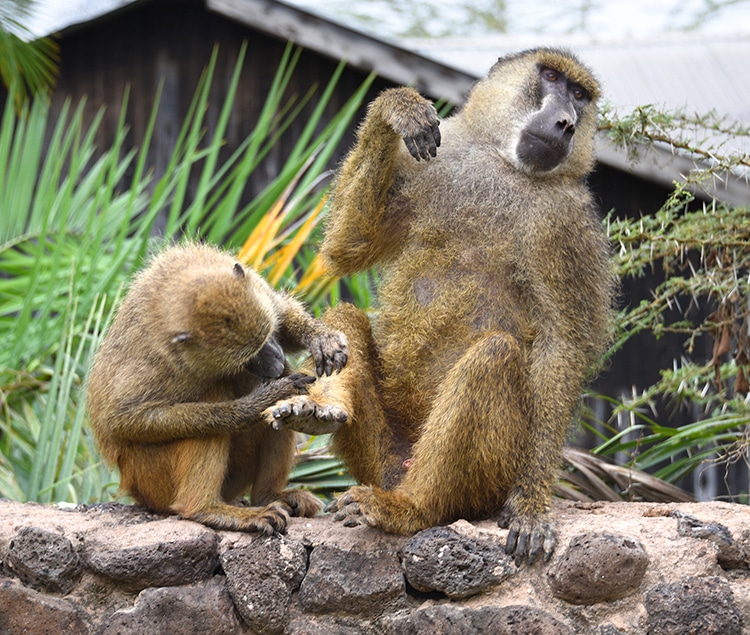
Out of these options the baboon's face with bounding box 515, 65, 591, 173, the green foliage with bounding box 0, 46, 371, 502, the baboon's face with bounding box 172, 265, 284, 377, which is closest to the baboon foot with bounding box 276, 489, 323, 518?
the baboon's face with bounding box 172, 265, 284, 377

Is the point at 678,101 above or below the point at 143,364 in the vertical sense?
above

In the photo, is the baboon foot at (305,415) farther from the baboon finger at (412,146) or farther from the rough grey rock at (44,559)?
the baboon finger at (412,146)

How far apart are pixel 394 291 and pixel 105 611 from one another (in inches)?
65.0

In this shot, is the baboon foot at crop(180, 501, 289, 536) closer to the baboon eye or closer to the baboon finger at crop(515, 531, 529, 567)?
the baboon finger at crop(515, 531, 529, 567)

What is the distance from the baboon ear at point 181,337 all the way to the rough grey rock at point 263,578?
2.51 ft

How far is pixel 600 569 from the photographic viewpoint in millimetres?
3383

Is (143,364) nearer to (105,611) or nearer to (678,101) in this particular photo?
(105,611)

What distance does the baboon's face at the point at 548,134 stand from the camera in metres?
4.06

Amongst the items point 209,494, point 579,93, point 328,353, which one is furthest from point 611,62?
point 209,494

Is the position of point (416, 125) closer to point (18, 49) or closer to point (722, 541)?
point (722, 541)

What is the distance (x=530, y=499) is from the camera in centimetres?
366

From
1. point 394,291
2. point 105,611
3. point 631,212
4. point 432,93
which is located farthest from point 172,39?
point 105,611

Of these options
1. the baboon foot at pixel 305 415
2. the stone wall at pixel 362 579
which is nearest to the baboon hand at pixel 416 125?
the baboon foot at pixel 305 415

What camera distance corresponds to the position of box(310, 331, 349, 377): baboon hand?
3.77 m
